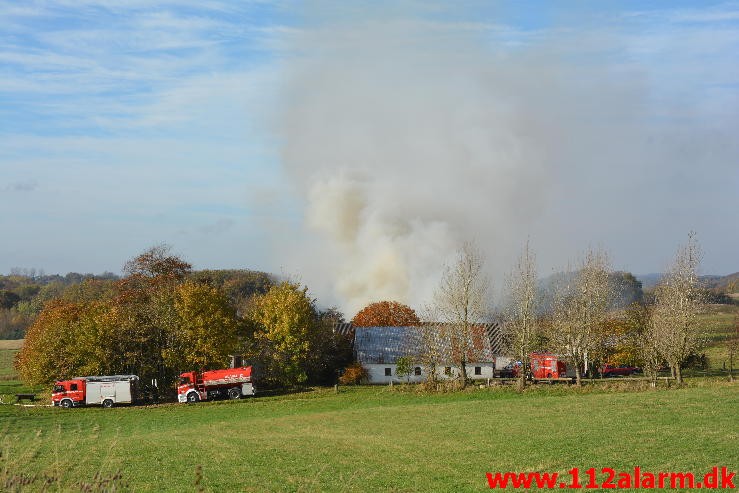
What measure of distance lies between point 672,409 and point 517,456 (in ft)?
44.5

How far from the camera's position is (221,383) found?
193 feet

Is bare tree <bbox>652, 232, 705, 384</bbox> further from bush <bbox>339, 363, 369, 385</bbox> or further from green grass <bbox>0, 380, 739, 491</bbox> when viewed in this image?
bush <bbox>339, 363, 369, 385</bbox>

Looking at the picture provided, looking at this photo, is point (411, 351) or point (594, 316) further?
point (411, 351)

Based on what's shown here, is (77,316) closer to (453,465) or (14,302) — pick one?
(453,465)

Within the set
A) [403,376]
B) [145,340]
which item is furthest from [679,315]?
[145,340]

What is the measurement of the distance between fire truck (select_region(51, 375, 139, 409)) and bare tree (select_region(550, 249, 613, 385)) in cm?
3343

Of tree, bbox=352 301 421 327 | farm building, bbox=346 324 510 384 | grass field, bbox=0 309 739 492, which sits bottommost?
grass field, bbox=0 309 739 492

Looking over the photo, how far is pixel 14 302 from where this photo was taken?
149250 mm

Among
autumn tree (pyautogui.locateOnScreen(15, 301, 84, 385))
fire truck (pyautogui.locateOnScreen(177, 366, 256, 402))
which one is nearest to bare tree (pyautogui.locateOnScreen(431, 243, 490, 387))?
fire truck (pyautogui.locateOnScreen(177, 366, 256, 402))

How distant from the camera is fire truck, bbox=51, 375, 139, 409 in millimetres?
56969

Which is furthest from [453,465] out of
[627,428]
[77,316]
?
[77,316]

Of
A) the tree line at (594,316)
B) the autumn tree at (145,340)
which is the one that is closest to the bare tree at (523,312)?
the tree line at (594,316)

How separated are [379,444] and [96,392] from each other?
36.8 meters

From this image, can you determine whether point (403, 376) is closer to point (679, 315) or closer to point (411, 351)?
point (411, 351)
